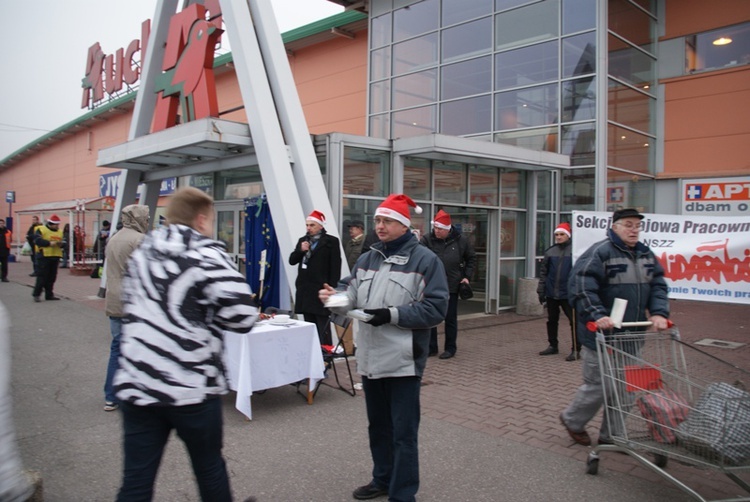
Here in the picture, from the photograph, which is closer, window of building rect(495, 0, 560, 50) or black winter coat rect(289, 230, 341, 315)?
black winter coat rect(289, 230, 341, 315)

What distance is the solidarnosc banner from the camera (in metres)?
6.59

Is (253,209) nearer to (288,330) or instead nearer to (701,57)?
(288,330)

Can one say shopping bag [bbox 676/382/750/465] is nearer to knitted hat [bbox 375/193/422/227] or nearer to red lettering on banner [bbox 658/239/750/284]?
knitted hat [bbox 375/193/422/227]

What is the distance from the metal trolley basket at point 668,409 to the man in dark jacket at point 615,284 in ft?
0.91

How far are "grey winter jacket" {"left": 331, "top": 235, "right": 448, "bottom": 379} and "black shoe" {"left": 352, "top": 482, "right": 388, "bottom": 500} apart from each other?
84 cm

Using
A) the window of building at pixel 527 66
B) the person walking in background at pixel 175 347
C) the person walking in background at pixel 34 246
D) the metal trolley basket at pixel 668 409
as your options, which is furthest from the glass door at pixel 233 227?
the person walking in background at pixel 175 347

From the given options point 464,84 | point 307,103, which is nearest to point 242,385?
point 464,84

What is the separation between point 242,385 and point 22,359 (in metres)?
4.37

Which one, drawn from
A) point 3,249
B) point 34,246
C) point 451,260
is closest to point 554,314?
point 451,260

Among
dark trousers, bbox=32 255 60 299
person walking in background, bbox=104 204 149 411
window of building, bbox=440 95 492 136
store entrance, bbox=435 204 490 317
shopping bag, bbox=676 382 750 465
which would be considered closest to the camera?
shopping bag, bbox=676 382 750 465

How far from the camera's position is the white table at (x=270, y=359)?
505 centimetres

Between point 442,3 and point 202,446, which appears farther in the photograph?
point 442,3

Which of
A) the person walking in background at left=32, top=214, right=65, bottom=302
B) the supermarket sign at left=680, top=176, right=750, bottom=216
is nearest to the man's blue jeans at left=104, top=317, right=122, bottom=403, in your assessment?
the person walking in background at left=32, top=214, right=65, bottom=302

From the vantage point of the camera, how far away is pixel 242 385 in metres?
5.01
